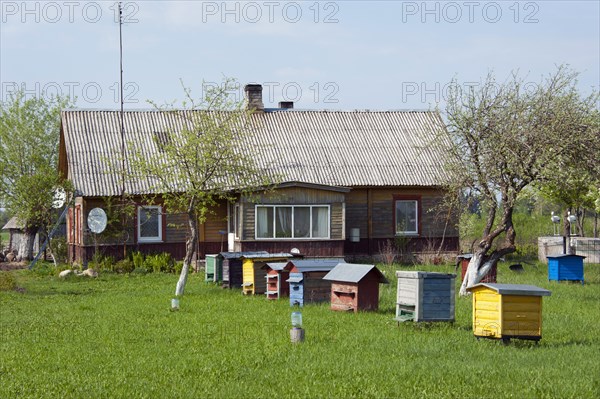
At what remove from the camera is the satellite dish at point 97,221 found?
1323 inches

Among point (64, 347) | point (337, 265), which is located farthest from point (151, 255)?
point (64, 347)

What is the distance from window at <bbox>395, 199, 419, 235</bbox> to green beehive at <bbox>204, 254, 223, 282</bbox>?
1101 centimetres

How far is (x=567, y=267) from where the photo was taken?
27938 mm

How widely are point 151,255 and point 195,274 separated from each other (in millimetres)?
2431

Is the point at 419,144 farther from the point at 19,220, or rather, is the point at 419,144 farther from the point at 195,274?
the point at 19,220

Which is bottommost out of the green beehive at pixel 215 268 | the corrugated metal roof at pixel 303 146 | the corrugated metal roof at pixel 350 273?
the green beehive at pixel 215 268

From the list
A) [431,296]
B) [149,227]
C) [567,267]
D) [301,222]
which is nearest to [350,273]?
[431,296]

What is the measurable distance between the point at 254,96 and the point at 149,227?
885 cm

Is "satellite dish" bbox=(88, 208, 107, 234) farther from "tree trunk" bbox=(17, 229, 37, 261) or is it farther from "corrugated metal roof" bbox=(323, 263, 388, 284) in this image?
"corrugated metal roof" bbox=(323, 263, 388, 284)

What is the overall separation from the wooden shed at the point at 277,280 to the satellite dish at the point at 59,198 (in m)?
15.1

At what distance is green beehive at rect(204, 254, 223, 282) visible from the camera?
27750 millimetres

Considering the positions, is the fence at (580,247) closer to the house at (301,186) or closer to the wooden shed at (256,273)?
the house at (301,186)

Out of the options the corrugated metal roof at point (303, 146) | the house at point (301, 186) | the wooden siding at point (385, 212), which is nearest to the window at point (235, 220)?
the house at point (301, 186)

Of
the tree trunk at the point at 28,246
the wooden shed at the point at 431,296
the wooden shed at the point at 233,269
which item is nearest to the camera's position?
the wooden shed at the point at 431,296
